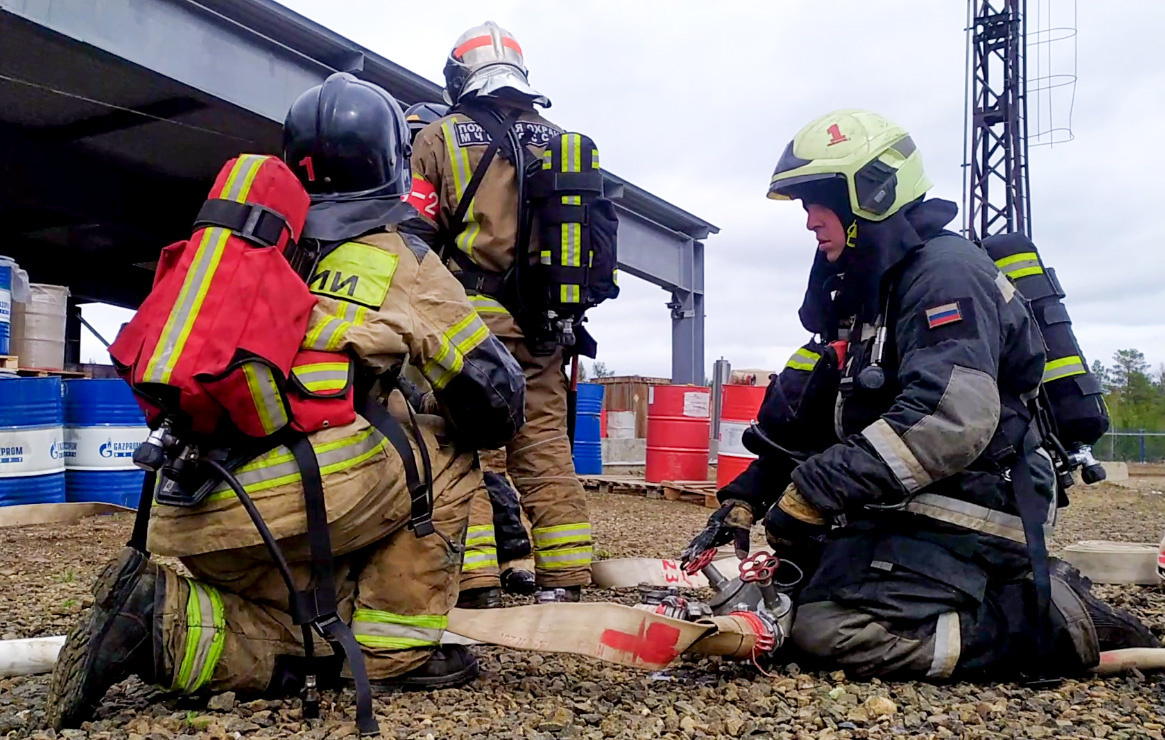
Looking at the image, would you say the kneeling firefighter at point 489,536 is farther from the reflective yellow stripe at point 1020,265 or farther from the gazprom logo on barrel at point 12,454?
the gazprom logo on barrel at point 12,454

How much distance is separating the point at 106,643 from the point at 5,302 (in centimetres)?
507

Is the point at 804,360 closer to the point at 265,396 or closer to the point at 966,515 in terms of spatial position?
the point at 966,515

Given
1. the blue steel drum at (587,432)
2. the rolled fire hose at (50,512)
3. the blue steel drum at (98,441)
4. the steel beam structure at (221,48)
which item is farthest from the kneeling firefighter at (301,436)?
the blue steel drum at (587,432)

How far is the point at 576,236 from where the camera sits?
377 cm

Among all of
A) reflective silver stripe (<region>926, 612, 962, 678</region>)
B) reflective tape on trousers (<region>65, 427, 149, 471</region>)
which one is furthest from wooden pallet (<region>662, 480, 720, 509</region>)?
reflective silver stripe (<region>926, 612, 962, 678</region>)

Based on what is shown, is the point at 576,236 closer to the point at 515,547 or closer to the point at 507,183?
the point at 507,183

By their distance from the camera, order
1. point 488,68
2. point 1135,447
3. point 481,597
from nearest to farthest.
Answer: point 481,597, point 488,68, point 1135,447

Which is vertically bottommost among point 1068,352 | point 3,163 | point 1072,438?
point 1072,438

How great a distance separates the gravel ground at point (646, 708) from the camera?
2.06m

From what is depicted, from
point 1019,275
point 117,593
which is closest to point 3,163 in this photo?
point 117,593

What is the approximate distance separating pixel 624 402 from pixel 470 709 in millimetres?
11757

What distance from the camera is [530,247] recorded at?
3.83 m

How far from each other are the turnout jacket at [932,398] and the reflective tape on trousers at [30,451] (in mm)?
5316

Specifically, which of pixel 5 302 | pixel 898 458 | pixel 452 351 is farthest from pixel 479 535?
pixel 5 302
